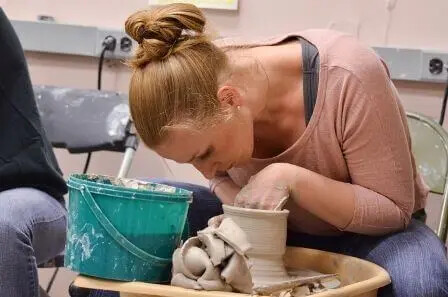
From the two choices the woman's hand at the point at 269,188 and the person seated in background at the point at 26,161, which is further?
the person seated in background at the point at 26,161

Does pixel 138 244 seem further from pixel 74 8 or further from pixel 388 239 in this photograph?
pixel 74 8

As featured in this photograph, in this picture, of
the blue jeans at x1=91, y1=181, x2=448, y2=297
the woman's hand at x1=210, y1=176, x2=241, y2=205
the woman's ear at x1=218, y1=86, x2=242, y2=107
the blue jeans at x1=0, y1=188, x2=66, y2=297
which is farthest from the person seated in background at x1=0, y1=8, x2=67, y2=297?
the woman's ear at x1=218, y1=86, x2=242, y2=107

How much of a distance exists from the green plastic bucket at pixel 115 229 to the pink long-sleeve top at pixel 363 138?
334 mm

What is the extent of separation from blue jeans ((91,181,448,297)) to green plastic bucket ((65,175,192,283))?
1.01 ft

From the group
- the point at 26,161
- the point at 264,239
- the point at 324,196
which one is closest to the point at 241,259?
the point at 264,239

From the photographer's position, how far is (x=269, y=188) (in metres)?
1.02

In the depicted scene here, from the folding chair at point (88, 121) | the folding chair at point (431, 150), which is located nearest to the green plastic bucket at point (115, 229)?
the folding chair at point (88, 121)

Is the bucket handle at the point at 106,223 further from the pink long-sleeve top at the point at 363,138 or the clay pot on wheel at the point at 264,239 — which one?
the pink long-sleeve top at the point at 363,138

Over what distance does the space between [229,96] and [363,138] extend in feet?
0.78

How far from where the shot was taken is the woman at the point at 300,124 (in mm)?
1040

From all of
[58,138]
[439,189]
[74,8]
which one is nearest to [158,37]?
[58,138]

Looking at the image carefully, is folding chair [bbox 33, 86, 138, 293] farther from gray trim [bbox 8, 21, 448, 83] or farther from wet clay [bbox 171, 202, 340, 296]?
wet clay [bbox 171, 202, 340, 296]

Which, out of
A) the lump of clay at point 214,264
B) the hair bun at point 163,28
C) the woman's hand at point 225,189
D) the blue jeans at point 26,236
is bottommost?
the blue jeans at point 26,236

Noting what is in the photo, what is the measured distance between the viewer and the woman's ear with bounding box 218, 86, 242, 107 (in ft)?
3.51
